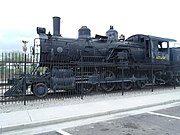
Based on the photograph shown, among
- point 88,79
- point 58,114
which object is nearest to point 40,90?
point 88,79

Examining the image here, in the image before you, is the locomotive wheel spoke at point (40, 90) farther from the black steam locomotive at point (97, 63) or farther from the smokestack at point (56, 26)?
the smokestack at point (56, 26)

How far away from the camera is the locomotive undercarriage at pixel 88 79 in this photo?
36.0 ft

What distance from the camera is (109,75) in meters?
14.0

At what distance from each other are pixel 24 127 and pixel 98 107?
3.49 meters

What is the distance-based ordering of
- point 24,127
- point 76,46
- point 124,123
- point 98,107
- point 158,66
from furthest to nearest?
1. point 158,66
2. point 76,46
3. point 98,107
4. point 124,123
5. point 24,127

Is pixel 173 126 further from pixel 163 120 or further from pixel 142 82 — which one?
pixel 142 82

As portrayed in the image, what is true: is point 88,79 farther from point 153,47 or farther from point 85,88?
point 153,47

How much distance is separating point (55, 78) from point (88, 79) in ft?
6.72

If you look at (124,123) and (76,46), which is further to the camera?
(76,46)

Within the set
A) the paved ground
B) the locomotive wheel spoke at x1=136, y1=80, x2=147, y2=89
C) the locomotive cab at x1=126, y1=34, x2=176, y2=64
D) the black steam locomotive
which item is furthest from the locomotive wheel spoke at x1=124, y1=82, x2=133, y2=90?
the paved ground

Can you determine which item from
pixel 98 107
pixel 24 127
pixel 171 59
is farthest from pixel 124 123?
pixel 171 59

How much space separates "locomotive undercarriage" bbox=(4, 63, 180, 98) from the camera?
1098 cm

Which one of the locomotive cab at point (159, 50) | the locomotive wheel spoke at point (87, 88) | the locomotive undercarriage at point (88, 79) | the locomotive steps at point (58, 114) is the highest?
the locomotive cab at point (159, 50)

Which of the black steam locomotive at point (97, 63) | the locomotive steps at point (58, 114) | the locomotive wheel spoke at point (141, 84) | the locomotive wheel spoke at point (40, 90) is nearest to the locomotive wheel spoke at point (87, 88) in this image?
the black steam locomotive at point (97, 63)
